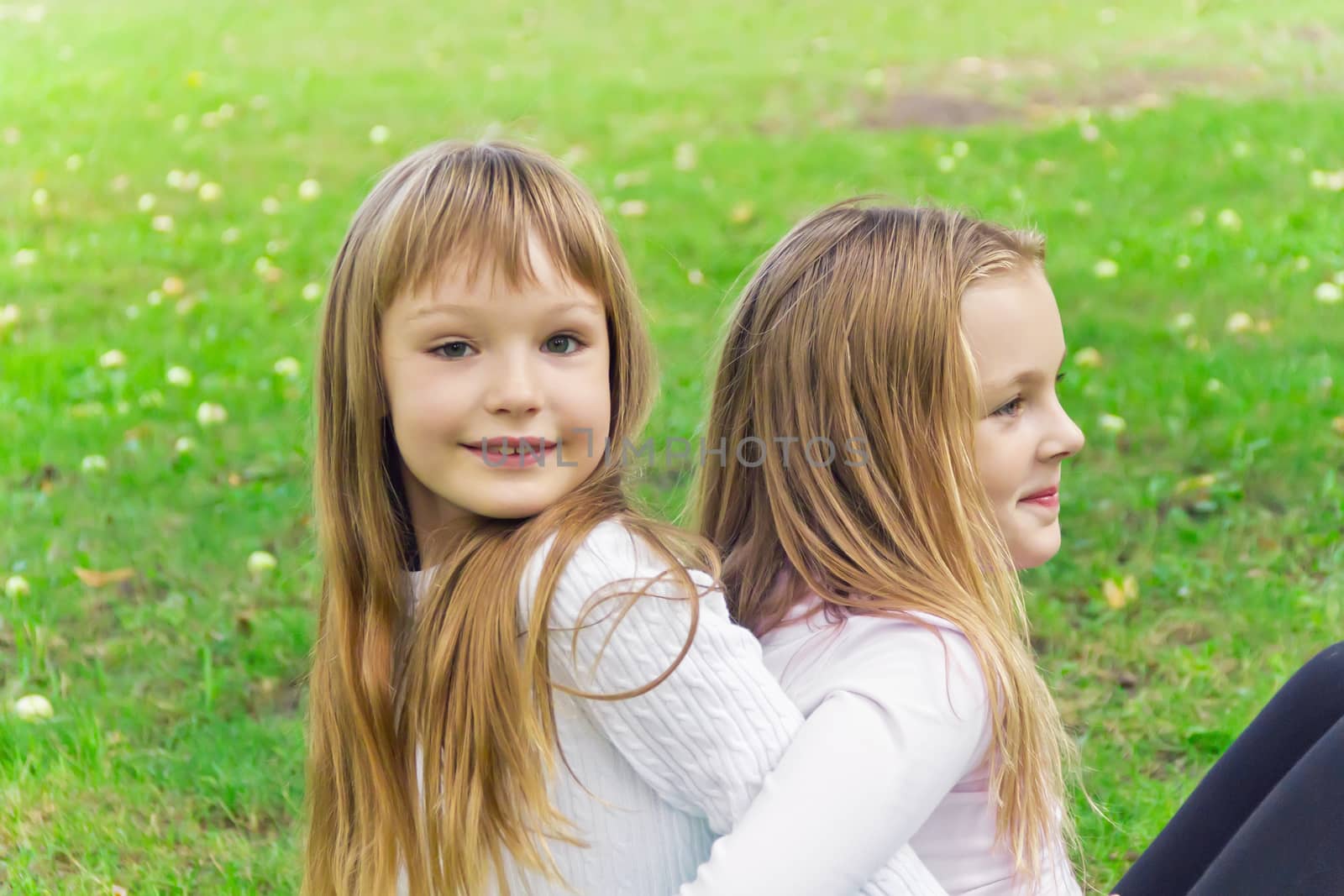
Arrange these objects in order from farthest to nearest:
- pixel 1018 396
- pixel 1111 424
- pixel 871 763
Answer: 1. pixel 1111 424
2. pixel 1018 396
3. pixel 871 763

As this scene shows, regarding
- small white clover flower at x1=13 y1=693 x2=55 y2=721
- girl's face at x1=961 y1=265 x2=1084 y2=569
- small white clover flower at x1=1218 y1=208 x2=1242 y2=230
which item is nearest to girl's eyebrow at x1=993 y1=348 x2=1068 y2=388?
girl's face at x1=961 y1=265 x2=1084 y2=569

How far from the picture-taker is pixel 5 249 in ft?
17.8

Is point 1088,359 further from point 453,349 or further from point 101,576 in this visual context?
point 453,349

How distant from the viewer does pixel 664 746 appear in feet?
4.45

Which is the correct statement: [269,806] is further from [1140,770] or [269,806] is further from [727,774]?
[1140,770]

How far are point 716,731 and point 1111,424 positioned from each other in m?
2.76

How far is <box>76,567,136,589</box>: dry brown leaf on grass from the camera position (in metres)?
3.17

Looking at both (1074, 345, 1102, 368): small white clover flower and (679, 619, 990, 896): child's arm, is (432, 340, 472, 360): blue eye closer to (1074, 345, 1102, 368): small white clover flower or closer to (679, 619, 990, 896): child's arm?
(679, 619, 990, 896): child's arm

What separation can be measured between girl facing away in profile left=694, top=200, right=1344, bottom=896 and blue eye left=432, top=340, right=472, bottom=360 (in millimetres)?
397

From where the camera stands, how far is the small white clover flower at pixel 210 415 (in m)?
3.99

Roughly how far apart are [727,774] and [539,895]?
A: 266 mm

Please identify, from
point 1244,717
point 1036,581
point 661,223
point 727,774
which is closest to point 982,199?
point 661,223

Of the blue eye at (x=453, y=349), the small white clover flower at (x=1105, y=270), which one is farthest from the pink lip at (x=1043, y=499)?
the small white clover flower at (x=1105, y=270)

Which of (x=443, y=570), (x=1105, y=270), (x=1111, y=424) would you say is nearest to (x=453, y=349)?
(x=443, y=570)
